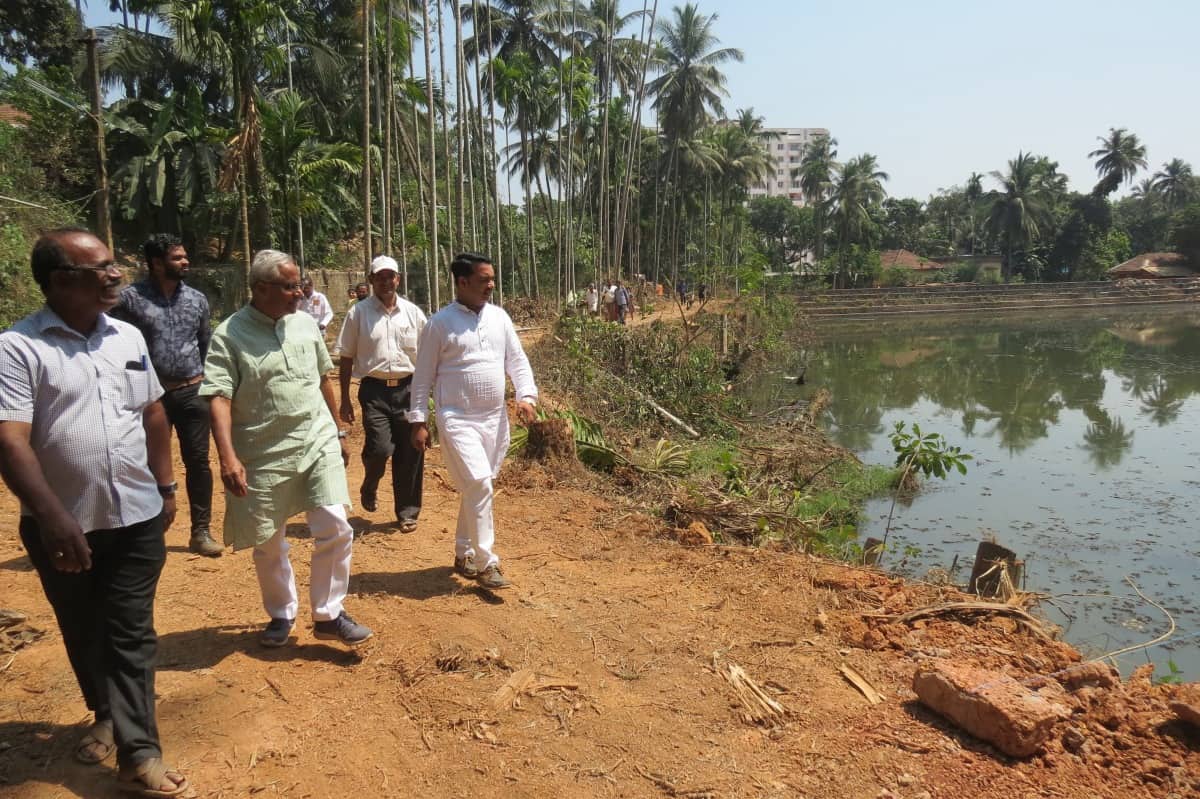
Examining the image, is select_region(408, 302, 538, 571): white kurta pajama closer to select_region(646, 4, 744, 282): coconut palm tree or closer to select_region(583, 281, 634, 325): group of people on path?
select_region(583, 281, 634, 325): group of people on path

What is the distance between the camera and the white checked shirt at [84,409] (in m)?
2.03

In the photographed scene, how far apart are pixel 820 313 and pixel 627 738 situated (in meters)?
40.1

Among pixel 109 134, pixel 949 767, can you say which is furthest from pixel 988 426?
pixel 109 134

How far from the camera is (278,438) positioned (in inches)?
115

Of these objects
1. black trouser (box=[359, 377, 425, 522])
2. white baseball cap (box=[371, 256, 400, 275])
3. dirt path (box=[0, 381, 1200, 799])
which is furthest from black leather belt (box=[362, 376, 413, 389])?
dirt path (box=[0, 381, 1200, 799])

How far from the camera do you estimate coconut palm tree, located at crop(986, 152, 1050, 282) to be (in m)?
49.7

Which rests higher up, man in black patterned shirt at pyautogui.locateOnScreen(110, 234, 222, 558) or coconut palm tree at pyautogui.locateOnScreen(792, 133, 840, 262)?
coconut palm tree at pyautogui.locateOnScreen(792, 133, 840, 262)

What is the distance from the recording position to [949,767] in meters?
2.61

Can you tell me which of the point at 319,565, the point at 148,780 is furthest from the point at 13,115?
the point at 148,780

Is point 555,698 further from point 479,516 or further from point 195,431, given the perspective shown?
point 195,431

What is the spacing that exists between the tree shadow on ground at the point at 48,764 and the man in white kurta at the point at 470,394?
1699mm

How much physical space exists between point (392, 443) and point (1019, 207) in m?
53.9

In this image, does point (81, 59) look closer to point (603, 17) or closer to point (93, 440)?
point (603, 17)

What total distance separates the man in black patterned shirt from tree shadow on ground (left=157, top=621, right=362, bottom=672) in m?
1.07
